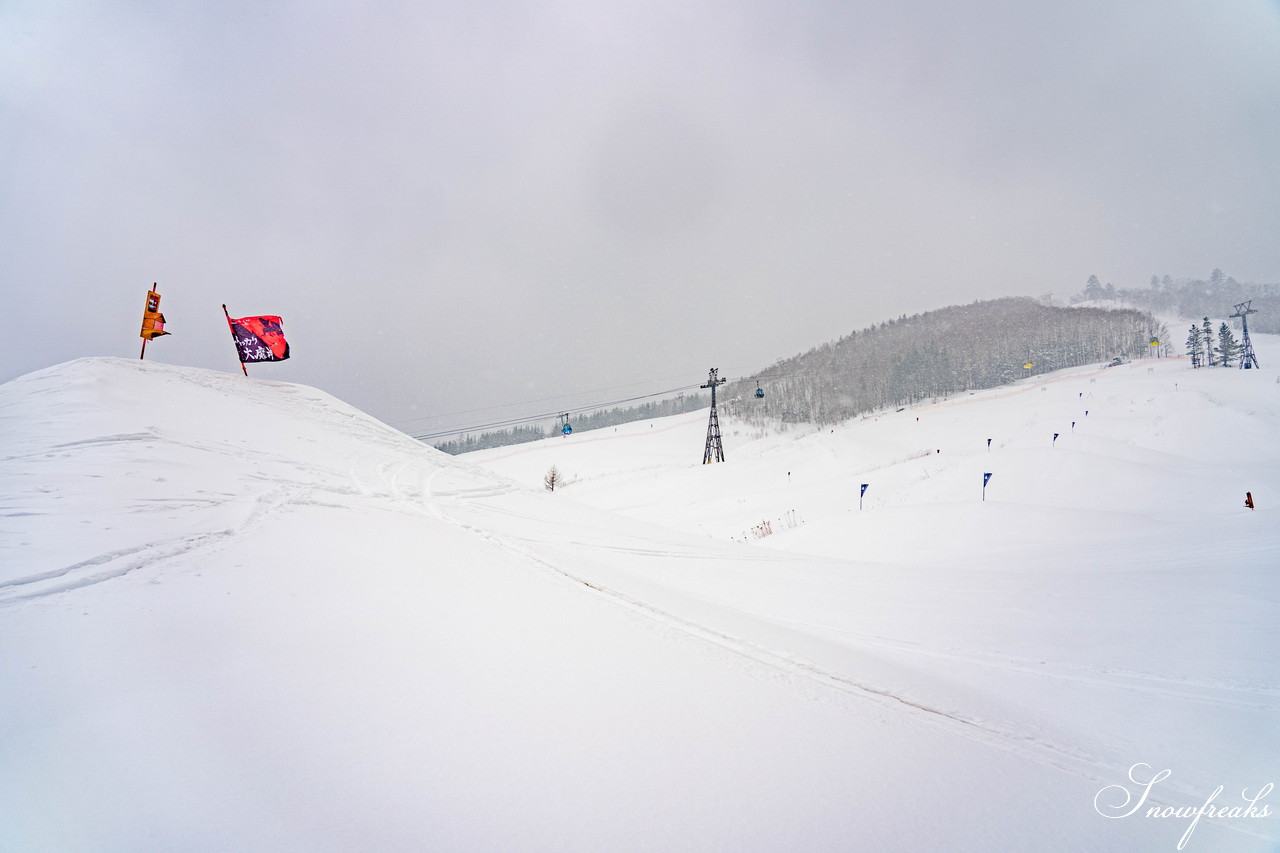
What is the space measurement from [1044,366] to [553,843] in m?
115

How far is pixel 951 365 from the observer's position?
90.4 m

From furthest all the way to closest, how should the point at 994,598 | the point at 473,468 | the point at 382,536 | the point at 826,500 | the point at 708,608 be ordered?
the point at 826,500 → the point at 473,468 → the point at 994,598 → the point at 382,536 → the point at 708,608

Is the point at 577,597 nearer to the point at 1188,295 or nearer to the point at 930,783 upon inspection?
the point at 930,783

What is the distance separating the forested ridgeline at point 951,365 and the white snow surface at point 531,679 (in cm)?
Result: 8059

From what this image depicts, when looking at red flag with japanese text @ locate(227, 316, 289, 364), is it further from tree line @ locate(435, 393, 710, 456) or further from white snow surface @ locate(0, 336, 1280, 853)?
tree line @ locate(435, 393, 710, 456)

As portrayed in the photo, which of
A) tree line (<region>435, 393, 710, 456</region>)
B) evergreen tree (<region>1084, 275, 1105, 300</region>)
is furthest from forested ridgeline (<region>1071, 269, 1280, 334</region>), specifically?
tree line (<region>435, 393, 710, 456</region>)

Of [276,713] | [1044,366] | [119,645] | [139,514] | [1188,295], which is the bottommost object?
[276,713]

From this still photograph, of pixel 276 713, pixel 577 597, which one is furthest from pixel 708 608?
pixel 276 713

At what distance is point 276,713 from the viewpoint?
247 centimetres

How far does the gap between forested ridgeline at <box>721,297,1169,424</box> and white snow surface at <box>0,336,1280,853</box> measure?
80.6 metres

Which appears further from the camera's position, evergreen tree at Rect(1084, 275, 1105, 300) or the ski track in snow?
evergreen tree at Rect(1084, 275, 1105, 300)

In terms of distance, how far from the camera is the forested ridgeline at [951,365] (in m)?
88.4

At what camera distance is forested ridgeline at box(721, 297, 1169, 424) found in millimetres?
88438

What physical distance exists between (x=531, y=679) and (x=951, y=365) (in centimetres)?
10556
